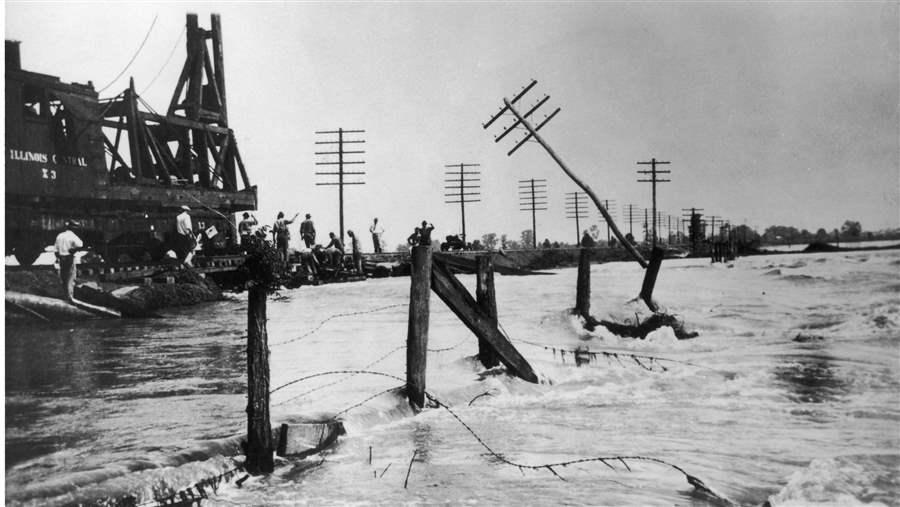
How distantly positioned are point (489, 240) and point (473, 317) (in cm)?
173

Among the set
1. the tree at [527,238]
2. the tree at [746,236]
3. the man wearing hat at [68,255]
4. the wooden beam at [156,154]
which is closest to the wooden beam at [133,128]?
Result: the wooden beam at [156,154]

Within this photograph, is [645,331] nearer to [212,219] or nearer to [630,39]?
[630,39]

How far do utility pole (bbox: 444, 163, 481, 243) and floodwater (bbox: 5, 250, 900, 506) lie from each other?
1.43 metres

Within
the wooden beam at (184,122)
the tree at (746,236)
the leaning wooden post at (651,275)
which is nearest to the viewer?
the wooden beam at (184,122)

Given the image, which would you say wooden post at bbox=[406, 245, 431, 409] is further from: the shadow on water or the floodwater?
the shadow on water

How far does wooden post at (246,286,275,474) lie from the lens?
13.6ft

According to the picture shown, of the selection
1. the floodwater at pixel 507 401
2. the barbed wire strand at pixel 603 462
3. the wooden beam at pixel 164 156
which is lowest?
the barbed wire strand at pixel 603 462

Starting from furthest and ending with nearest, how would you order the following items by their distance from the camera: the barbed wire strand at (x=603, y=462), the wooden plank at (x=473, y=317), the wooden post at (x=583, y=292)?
the wooden post at (x=583, y=292) → the wooden plank at (x=473, y=317) → the barbed wire strand at (x=603, y=462)

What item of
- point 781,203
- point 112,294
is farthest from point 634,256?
point 112,294

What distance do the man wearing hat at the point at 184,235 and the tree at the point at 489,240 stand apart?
9.82 ft

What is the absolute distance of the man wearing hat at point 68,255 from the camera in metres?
6.04

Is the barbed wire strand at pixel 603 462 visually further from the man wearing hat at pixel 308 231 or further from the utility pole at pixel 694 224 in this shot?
the utility pole at pixel 694 224

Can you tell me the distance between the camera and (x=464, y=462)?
4.71 meters

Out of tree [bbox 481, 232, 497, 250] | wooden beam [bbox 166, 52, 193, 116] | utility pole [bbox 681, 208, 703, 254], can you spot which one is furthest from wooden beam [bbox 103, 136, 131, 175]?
utility pole [bbox 681, 208, 703, 254]
